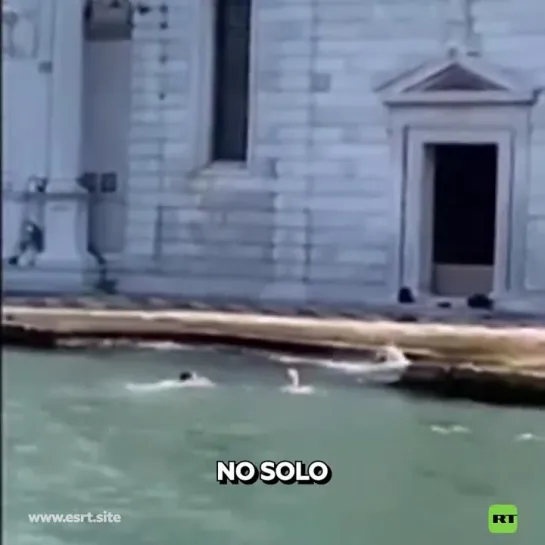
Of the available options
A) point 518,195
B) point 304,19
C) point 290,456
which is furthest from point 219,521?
point 304,19

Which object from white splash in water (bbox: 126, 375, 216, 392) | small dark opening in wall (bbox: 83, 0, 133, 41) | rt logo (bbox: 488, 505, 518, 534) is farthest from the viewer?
small dark opening in wall (bbox: 83, 0, 133, 41)

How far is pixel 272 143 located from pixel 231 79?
0.13 meters

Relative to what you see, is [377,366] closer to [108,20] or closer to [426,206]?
[426,206]

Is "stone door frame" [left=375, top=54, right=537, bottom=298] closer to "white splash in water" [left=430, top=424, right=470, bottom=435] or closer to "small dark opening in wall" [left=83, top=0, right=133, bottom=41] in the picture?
"white splash in water" [left=430, top=424, right=470, bottom=435]

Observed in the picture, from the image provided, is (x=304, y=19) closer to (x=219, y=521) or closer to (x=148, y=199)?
(x=148, y=199)

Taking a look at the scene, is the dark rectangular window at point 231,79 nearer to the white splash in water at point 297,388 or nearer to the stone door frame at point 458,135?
the stone door frame at point 458,135

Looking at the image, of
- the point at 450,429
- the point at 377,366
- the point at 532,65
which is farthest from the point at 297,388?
the point at 532,65

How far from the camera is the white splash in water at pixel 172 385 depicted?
78.2 inches

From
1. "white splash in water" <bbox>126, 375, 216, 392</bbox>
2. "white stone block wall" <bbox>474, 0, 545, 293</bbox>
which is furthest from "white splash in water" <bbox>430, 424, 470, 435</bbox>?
"white splash in water" <bbox>126, 375, 216, 392</bbox>

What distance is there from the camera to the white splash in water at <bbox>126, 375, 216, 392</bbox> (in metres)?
1.99

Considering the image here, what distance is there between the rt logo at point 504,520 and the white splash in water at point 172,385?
1.50ft

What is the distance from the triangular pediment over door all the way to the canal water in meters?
0.45

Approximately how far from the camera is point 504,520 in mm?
1889

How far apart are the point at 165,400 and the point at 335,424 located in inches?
10.2
